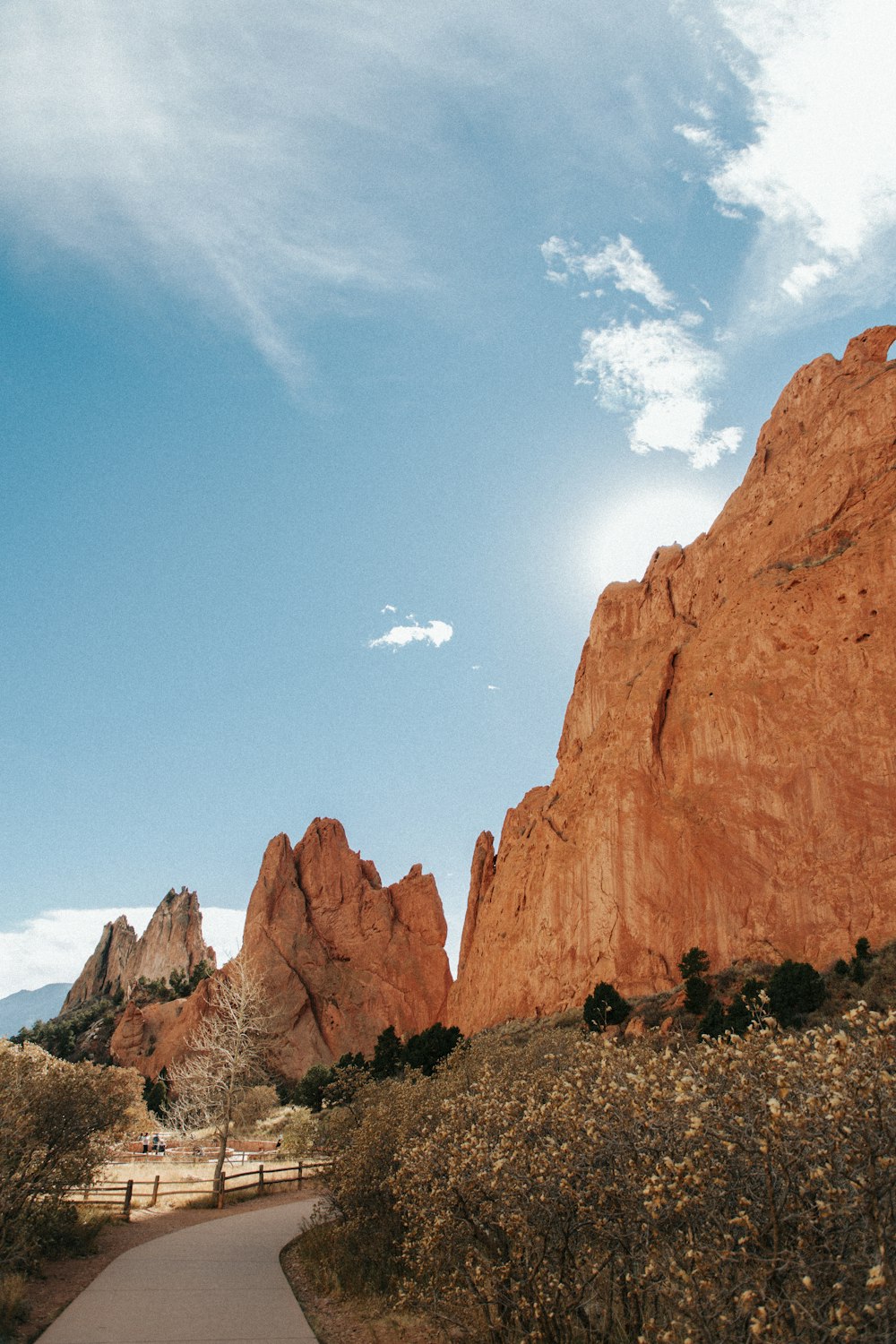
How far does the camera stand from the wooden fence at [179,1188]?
20.8m

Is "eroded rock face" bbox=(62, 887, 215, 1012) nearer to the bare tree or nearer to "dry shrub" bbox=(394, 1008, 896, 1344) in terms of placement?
the bare tree

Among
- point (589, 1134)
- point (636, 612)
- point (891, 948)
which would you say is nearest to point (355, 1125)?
point (589, 1134)

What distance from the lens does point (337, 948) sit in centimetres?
7694

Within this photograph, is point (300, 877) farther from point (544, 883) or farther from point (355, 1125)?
point (355, 1125)

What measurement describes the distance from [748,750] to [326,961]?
47.1m

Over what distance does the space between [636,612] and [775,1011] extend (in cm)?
3640

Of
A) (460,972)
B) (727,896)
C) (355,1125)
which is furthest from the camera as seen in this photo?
(460,972)

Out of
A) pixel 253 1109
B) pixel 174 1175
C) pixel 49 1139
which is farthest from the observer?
pixel 253 1109

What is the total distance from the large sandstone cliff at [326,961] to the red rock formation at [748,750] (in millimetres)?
14941

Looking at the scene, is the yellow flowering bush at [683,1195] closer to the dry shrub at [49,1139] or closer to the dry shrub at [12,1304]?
the dry shrub at [12,1304]

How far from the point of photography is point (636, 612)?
6350cm

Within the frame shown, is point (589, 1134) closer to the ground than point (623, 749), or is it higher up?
closer to the ground

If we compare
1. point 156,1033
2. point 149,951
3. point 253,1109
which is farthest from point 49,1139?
point 149,951

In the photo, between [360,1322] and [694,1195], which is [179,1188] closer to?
[360,1322]
